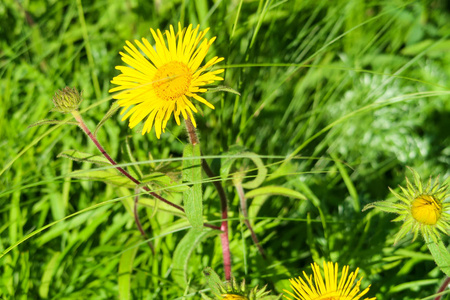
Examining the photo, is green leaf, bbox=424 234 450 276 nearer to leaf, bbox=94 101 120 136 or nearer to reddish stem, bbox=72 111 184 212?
reddish stem, bbox=72 111 184 212

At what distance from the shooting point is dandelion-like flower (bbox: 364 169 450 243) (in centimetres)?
106

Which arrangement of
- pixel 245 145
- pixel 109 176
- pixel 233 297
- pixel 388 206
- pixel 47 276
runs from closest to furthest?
pixel 233 297, pixel 388 206, pixel 109 176, pixel 47 276, pixel 245 145

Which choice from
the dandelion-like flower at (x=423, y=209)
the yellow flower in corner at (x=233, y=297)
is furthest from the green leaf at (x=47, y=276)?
the dandelion-like flower at (x=423, y=209)

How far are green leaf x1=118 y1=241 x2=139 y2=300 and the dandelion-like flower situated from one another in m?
0.74

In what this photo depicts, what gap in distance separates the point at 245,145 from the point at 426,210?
2.75 feet

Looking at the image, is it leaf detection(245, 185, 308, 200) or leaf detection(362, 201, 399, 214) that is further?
leaf detection(245, 185, 308, 200)

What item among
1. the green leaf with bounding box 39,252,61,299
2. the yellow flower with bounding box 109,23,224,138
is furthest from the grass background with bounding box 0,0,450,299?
the yellow flower with bounding box 109,23,224,138

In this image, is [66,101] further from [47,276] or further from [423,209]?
[423,209]

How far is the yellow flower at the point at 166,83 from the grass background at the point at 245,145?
146mm

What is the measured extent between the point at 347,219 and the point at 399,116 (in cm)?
63

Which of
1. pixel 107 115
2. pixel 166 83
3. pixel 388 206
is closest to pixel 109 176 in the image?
pixel 107 115

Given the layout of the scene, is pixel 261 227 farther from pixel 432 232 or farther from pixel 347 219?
pixel 432 232

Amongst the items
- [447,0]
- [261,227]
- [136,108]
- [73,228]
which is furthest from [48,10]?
[447,0]

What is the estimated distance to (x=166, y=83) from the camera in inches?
43.7
